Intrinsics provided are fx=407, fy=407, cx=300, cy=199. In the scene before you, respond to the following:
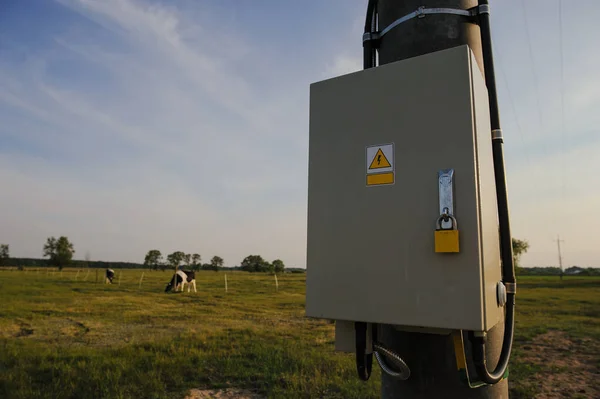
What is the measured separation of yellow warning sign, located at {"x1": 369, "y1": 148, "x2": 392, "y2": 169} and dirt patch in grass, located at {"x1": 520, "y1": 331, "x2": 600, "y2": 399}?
184 inches

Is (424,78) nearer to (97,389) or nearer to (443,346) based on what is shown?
(443,346)

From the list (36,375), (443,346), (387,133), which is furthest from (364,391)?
(36,375)

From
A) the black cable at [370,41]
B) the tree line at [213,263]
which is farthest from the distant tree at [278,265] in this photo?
the black cable at [370,41]

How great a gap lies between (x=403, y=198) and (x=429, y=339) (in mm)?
834

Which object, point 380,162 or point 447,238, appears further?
point 380,162

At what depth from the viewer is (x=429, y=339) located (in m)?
2.18

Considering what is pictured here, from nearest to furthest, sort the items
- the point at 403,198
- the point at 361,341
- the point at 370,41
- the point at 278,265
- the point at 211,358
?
the point at 403,198 → the point at 361,341 → the point at 370,41 → the point at 211,358 → the point at 278,265

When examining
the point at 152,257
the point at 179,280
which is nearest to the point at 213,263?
the point at 152,257

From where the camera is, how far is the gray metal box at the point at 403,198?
1.75 m

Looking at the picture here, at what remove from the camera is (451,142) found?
1822 millimetres

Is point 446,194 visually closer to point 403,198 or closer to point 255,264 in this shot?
point 403,198

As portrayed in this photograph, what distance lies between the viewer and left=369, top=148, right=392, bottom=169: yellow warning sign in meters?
1.98

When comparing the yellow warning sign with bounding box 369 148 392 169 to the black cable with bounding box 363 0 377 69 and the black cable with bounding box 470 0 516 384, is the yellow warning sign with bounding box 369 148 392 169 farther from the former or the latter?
the black cable with bounding box 363 0 377 69

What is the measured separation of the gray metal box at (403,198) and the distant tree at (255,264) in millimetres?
57129
